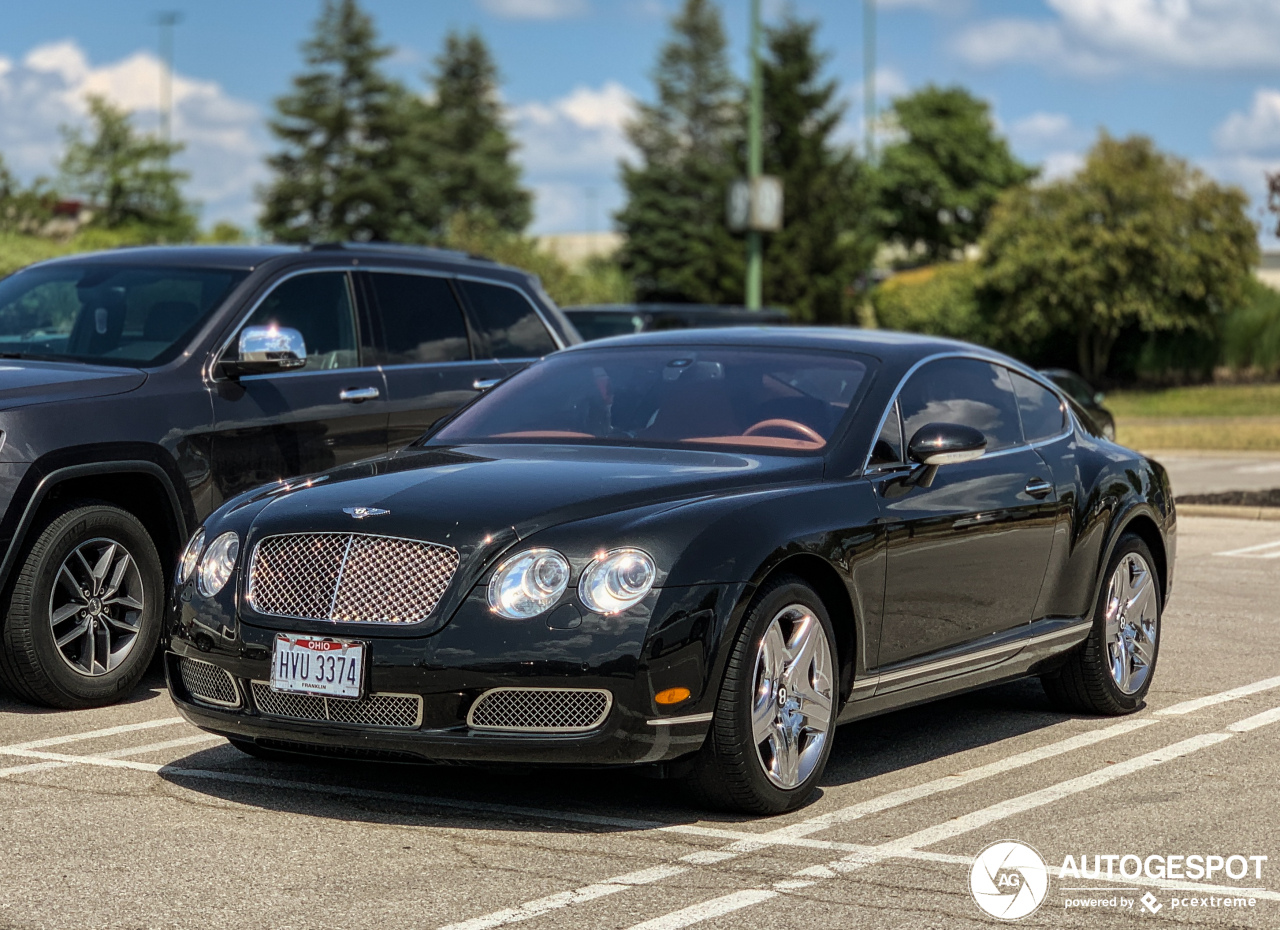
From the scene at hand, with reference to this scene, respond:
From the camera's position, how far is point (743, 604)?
5.82 m

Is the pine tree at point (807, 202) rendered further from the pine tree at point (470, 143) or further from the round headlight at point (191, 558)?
the round headlight at point (191, 558)

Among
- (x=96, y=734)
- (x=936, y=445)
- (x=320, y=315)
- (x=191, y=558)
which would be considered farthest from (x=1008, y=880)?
(x=320, y=315)

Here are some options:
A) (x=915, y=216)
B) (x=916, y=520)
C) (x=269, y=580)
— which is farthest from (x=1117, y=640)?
(x=915, y=216)

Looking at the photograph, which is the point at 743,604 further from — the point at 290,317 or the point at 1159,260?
the point at 1159,260

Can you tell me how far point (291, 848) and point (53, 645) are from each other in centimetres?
267

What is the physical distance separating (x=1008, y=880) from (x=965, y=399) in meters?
2.72

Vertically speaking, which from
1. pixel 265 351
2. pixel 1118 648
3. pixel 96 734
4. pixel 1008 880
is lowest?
pixel 96 734

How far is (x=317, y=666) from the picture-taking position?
19.2 ft

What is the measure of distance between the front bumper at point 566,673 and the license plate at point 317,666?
4cm

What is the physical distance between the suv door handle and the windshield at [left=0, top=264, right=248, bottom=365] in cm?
387

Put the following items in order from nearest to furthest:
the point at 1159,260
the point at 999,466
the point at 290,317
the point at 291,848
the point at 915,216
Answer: the point at 291,848
the point at 999,466
the point at 290,317
the point at 1159,260
the point at 915,216

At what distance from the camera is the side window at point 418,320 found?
32.1 feet

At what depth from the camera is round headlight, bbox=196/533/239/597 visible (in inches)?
245

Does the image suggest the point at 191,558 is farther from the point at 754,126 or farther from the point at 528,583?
the point at 754,126
